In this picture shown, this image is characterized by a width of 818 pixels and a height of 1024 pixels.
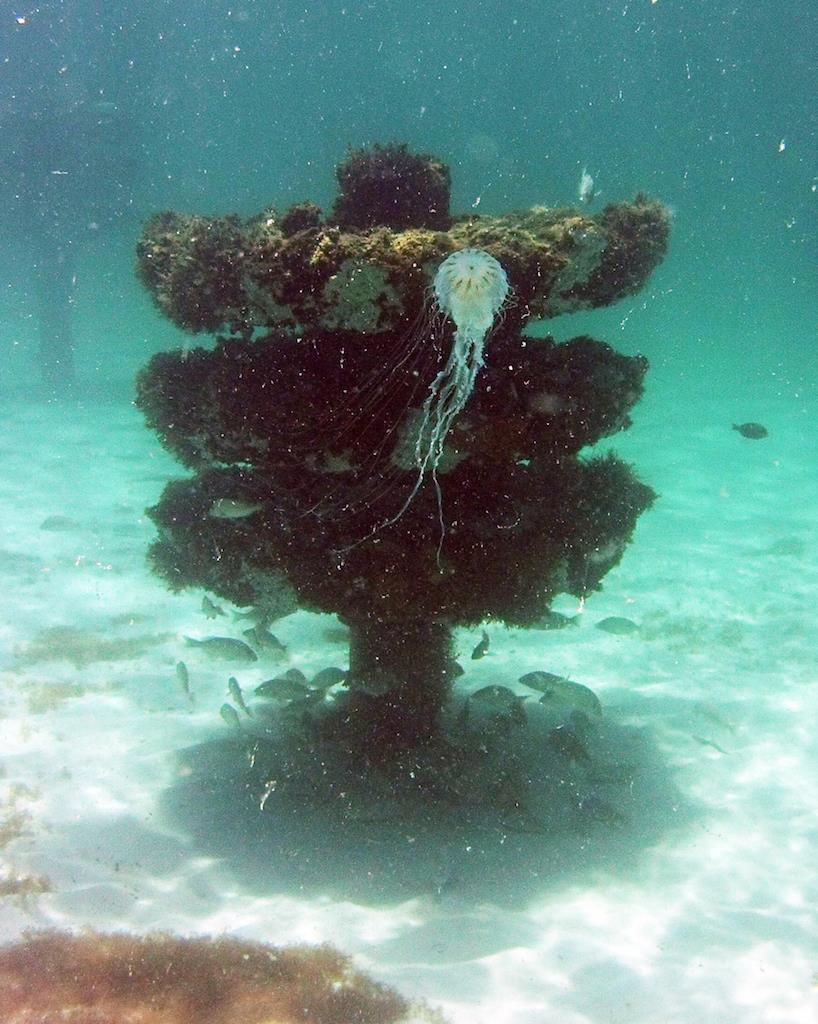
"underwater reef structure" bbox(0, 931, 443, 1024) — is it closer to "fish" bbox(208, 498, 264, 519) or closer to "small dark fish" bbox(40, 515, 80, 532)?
"fish" bbox(208, 498, 264, 519)

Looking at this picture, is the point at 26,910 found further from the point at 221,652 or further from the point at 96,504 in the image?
the point at 96,504

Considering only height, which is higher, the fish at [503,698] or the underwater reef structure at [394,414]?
the underwater reef structure at [394,414]

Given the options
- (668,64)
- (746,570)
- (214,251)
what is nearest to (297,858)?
(214,251)

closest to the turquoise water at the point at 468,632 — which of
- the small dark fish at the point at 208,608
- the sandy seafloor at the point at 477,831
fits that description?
the sandy seafloor at the point at 477,831

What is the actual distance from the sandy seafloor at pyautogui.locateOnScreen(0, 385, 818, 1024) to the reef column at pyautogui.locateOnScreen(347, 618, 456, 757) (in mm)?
983

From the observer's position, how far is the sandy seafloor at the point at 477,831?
16.3 ft

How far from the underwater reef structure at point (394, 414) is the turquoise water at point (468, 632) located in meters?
1.85

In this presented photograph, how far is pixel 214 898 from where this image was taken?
18.1 ft

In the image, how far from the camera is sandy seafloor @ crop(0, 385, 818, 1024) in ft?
16.3

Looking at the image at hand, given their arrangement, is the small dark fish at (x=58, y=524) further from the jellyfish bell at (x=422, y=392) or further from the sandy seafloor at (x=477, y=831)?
the jellyfish bell at (x=422, y=392)

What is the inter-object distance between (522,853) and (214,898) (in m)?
2.82

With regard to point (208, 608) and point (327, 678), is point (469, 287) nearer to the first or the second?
point (327, 678)

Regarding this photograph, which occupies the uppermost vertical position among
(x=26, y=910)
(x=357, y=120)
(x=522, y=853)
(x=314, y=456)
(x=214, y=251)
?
(x=357, y=120)

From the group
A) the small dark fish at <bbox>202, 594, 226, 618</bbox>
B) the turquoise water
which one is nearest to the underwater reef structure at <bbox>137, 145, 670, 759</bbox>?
the small dark fish at <bbox>202, 594, 226, 618</bbox>
